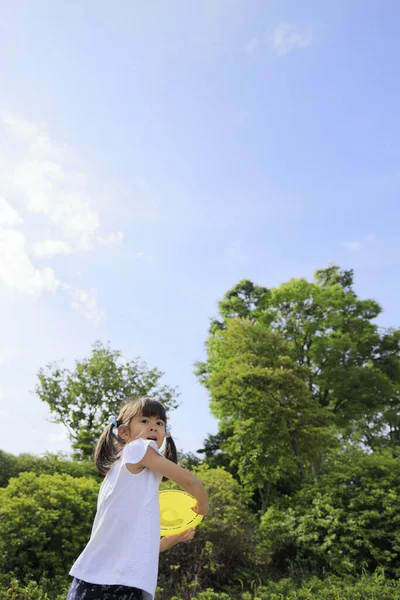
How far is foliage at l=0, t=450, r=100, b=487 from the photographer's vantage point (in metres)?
10.9

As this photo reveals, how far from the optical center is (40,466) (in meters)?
11.4

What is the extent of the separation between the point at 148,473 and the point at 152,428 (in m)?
0.26

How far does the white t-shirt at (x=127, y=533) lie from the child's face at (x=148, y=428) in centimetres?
17

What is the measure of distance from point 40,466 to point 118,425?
10272 millimetres

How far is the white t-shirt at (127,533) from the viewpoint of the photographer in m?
1.87

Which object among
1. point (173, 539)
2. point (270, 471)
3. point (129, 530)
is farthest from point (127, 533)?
point (270, 471)

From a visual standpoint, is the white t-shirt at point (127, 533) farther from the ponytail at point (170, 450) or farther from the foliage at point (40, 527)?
the foliage at point (40, 527)

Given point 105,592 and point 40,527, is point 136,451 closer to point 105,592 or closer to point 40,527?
point 105,592

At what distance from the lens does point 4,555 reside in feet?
18.0

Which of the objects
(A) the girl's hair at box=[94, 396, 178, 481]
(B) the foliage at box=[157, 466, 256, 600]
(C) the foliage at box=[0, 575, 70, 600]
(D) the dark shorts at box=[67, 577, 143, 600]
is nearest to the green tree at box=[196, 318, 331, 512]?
(B) the foliage at box=[157, 466, 256, 600]

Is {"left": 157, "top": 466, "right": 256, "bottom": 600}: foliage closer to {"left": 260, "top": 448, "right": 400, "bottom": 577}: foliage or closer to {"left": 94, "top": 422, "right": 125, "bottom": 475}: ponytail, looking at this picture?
{"left": 260, "top": 448, "right": 400, "bottom": 577}: foliage

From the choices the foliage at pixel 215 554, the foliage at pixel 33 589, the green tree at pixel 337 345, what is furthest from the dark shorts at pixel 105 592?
the green tree at pixel 337 345

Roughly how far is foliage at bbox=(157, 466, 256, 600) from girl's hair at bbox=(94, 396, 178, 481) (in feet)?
15.3

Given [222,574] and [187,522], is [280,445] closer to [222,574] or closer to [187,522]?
[222,574]
